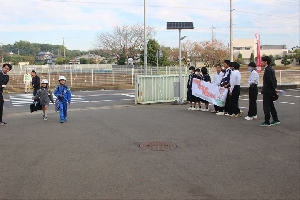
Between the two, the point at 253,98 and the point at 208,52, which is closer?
the point at 253,98

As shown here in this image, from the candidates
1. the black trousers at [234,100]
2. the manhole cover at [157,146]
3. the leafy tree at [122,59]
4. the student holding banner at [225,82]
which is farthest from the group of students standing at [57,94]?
the leafy tree at [122,59]

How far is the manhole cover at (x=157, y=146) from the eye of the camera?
715 cm

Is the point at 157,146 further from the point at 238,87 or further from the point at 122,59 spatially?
the point at 122,59

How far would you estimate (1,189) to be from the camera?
4727mm

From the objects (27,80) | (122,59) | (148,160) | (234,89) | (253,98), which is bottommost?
(148,160)

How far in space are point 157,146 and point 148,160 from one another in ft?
3.71

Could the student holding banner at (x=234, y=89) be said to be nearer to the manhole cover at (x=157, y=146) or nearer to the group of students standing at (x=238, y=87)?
the group of students standing at (x=238, y=87)

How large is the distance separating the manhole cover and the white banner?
5.01 m

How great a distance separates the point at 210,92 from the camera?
12.7 m

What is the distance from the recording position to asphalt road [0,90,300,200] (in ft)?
15.5

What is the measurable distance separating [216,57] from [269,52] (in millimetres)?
55867

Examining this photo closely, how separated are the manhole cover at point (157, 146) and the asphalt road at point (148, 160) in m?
0.20

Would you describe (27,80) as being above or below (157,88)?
above

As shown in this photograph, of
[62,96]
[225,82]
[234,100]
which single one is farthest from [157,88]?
[62,96]
